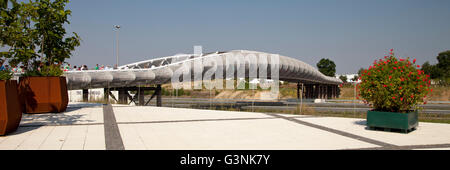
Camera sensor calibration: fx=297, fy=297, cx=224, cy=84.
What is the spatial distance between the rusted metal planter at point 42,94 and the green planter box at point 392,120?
40.9 ft

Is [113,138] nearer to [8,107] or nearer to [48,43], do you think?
[8,107]

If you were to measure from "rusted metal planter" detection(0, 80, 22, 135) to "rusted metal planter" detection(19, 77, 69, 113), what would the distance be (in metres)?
5.06

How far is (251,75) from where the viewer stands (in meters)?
34.6

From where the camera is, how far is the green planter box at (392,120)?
8688mm

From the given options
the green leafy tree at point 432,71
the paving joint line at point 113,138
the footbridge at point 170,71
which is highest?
the green leafy tree at point 432,71

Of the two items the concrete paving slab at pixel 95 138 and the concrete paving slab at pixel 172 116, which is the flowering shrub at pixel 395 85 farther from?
the concrete paving slab at pixel 95 138

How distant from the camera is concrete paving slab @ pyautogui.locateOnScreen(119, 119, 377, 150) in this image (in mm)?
6691

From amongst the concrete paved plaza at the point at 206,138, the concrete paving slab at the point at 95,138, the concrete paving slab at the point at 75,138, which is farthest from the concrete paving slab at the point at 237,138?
the concrete paving slab at the point at 75,138

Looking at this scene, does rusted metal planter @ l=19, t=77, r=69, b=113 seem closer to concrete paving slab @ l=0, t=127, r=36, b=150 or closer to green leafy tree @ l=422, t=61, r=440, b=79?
concrete paving slab @ l=0, t=127, r=36, b=150

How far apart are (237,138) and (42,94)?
31.4 feet

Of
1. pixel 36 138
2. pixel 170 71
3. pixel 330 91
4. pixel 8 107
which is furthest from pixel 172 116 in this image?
pixel 330 91

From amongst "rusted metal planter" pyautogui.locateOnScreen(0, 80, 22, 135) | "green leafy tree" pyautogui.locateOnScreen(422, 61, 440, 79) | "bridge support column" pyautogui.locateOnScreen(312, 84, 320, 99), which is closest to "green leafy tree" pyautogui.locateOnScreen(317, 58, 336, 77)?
"green leafy tree" pyautogui.locateOnScreen(422, 61, 440, 79)
